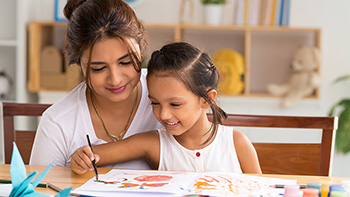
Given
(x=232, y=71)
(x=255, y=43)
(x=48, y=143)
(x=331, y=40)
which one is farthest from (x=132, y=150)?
(x=331, y=40)

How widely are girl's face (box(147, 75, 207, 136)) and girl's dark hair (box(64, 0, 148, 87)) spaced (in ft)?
0.39

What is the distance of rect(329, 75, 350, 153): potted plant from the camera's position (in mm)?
3273

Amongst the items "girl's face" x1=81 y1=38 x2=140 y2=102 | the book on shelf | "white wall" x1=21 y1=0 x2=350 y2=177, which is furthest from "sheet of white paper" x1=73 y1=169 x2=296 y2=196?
"white wall" x1=21 y1=0 x2=350 y2=177

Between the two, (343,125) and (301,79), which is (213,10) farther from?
(343,125)

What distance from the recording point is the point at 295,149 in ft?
5.47

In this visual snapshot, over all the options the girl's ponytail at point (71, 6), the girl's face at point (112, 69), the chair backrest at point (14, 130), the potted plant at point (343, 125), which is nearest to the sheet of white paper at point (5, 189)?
the girl's face at point (112, 69)

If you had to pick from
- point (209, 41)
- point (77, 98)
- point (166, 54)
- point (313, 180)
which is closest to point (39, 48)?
point (209, 41)

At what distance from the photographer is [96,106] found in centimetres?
162

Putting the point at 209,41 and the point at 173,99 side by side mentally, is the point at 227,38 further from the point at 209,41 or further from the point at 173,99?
the point at 173,99

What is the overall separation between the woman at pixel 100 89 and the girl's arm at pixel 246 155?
30 centimetres

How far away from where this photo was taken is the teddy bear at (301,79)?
3.33 meters

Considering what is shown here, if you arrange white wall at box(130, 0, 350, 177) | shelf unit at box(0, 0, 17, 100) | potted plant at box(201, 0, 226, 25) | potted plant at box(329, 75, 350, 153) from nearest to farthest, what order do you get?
potted plant at box(329, 75, 350, 153) < potted plant at box(201, 0, 226, 25) < white wall at box(130, 0, 350, 177) < shelf unit at box(0, 0, 17, 100)

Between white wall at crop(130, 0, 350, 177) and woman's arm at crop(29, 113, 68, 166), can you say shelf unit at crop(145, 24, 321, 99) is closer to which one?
white wall at crop(130, 0, 350, 177)

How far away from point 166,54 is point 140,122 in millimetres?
296
